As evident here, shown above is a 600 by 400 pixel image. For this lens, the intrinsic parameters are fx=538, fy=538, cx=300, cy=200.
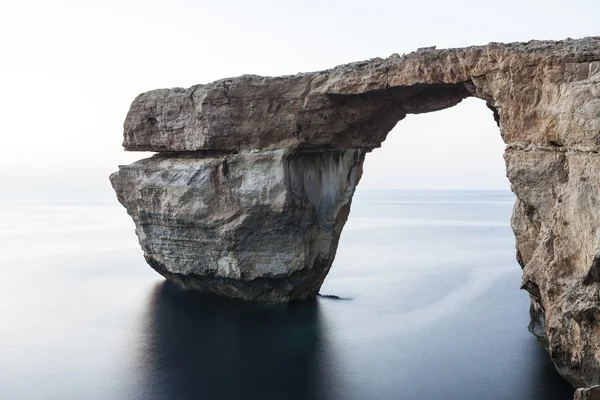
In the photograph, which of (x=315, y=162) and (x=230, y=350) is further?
(x=315, y=162)

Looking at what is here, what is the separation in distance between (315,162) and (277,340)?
603cm

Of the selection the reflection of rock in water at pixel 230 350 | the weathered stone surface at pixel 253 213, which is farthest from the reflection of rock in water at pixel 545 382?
the weathered stone surface at pixel 253 213

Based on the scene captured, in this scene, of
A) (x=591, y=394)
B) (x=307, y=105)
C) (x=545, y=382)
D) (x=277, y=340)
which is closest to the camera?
(x=591, y=394)

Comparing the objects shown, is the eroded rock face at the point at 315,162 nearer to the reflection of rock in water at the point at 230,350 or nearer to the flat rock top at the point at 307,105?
the flat rock top at the point at 307,105

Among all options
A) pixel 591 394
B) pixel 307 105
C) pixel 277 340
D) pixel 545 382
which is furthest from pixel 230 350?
pixel 591 394

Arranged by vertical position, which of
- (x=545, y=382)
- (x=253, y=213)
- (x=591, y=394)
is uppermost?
(x=253, y=213)

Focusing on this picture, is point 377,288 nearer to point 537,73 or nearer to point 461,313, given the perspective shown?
point 461,313

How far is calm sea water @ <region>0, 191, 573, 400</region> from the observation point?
13.0 meters

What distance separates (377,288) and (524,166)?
40.0 feet

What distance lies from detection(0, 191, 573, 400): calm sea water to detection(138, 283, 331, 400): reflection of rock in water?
0.05 meters

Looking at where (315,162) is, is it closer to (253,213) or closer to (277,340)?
(253,213)

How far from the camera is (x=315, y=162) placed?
59.9 ft

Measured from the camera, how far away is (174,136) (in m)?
18.6

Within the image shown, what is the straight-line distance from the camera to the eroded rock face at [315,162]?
1081 cm
